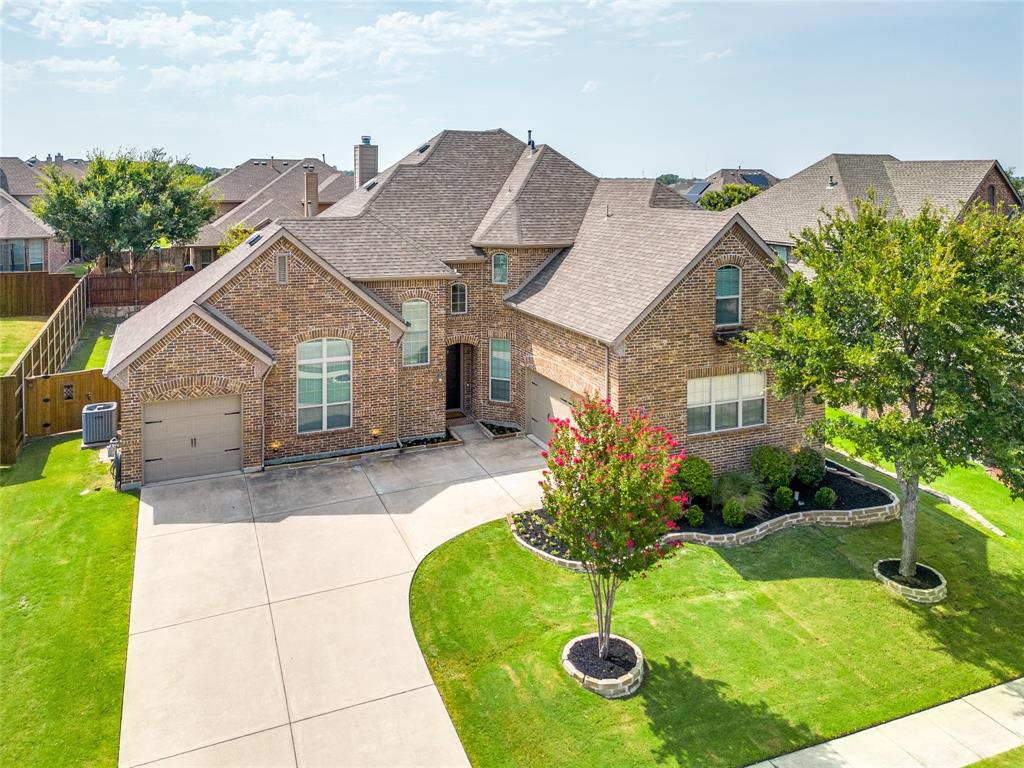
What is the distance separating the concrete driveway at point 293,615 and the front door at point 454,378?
5.78 m

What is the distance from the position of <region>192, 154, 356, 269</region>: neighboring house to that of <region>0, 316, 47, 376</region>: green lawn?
12.5 m

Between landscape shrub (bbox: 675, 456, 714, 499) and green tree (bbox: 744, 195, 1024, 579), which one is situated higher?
green tree (bbox: 744, 195, 1024, 579)

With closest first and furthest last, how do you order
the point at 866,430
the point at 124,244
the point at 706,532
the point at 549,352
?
1. the point at 866,430
2. the point at 706,532
3. the point at 549,352
4. the point at 124,244

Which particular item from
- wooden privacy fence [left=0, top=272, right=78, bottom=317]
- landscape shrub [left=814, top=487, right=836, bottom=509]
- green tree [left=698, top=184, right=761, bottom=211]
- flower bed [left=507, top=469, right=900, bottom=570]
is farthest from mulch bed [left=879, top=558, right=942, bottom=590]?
green tree [left=698, top=184, right=761, bottom=211]

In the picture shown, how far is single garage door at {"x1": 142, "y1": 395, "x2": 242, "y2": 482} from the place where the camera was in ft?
56.6

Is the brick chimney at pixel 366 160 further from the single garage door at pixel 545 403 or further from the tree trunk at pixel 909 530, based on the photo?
the tree trunk at pixel 909 530

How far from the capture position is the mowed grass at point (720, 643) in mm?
9797

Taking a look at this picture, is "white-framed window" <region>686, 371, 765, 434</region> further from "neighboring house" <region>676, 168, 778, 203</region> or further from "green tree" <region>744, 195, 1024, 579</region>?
"neighboring house" <region>676, 168, 778, 203</region>

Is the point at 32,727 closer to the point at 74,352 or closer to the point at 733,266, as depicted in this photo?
the point at 733,266

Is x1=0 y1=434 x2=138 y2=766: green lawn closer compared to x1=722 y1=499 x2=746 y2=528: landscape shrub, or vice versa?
x1=0 y1=434 x2=138 y2=766: green lawn

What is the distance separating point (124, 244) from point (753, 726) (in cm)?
3931

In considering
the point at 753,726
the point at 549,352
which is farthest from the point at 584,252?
the point at 753,726

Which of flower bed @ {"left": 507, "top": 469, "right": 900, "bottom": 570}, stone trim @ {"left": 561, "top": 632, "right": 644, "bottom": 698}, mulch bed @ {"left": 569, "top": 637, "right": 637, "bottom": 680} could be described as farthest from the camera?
flower bed @ {"left": 507, "top": 469, "right": 900, "bottom": 570}

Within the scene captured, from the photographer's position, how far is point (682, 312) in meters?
17.0
